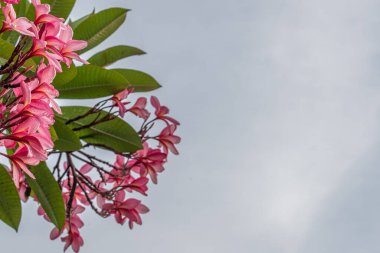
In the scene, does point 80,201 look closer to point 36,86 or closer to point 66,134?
point 66,134

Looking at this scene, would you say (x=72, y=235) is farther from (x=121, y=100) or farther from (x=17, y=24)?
(x=17, y=24)

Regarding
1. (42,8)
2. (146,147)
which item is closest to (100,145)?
(146,147)

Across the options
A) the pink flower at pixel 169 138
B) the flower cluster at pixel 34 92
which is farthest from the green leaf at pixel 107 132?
the flower cluster at pixel 34 92

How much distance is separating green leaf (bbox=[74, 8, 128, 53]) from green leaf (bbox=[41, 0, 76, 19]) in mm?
153

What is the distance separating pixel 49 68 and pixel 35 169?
0.90 meters

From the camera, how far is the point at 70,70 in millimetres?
2318

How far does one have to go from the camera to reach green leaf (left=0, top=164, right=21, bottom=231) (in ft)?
7.06

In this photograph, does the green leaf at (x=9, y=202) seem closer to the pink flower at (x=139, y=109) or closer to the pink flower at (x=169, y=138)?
the pink flower at (x=139, y=109)

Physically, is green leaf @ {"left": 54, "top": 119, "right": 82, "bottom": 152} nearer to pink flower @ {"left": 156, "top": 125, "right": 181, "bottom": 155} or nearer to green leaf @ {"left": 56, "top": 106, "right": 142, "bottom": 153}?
green leaf @ {"left": 56, "top": 106, "right": 142, "bottom": 153}

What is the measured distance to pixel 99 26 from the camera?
274 cm

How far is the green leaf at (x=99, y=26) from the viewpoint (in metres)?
2.72

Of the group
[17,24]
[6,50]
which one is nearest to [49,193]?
[6,50]

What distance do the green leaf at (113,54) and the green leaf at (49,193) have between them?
0.62 metres

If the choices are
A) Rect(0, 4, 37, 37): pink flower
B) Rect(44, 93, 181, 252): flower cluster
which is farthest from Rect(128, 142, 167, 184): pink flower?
Rect(0, 4, 37, 37): pink flower
